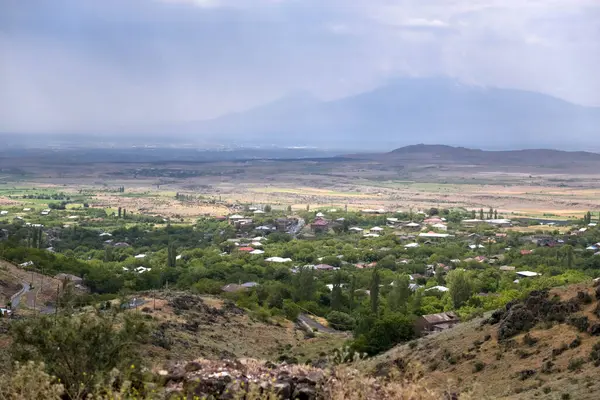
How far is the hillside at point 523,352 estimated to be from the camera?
14.0 meters

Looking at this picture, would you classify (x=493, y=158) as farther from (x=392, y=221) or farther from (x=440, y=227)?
(x=440, y=227)

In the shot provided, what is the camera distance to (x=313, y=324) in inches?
1150

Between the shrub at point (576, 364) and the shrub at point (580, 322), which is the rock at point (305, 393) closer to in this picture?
the shrub at point (576, 364)

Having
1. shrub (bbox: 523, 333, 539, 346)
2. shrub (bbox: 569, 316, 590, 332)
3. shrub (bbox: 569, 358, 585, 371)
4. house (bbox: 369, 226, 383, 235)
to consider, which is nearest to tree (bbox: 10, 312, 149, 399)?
shrub (bbox: 569, 358, 585, 371)

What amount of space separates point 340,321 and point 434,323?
5.70 m

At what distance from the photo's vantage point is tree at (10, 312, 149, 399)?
980 cm

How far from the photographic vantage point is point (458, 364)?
1730cm

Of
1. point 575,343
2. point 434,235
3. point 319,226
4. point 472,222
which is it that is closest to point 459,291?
point 575,343

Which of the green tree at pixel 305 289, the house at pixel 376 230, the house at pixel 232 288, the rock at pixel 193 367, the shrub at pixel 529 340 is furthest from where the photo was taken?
the house at pixel 376 230

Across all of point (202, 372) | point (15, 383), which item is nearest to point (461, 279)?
point (202, 372)

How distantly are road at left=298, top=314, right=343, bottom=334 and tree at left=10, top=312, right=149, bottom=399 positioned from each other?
59.5ft

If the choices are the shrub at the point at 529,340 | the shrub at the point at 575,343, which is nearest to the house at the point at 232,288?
the shrub at the point at 529,340

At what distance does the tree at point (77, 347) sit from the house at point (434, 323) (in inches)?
602

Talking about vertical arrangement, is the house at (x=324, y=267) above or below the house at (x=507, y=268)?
below
